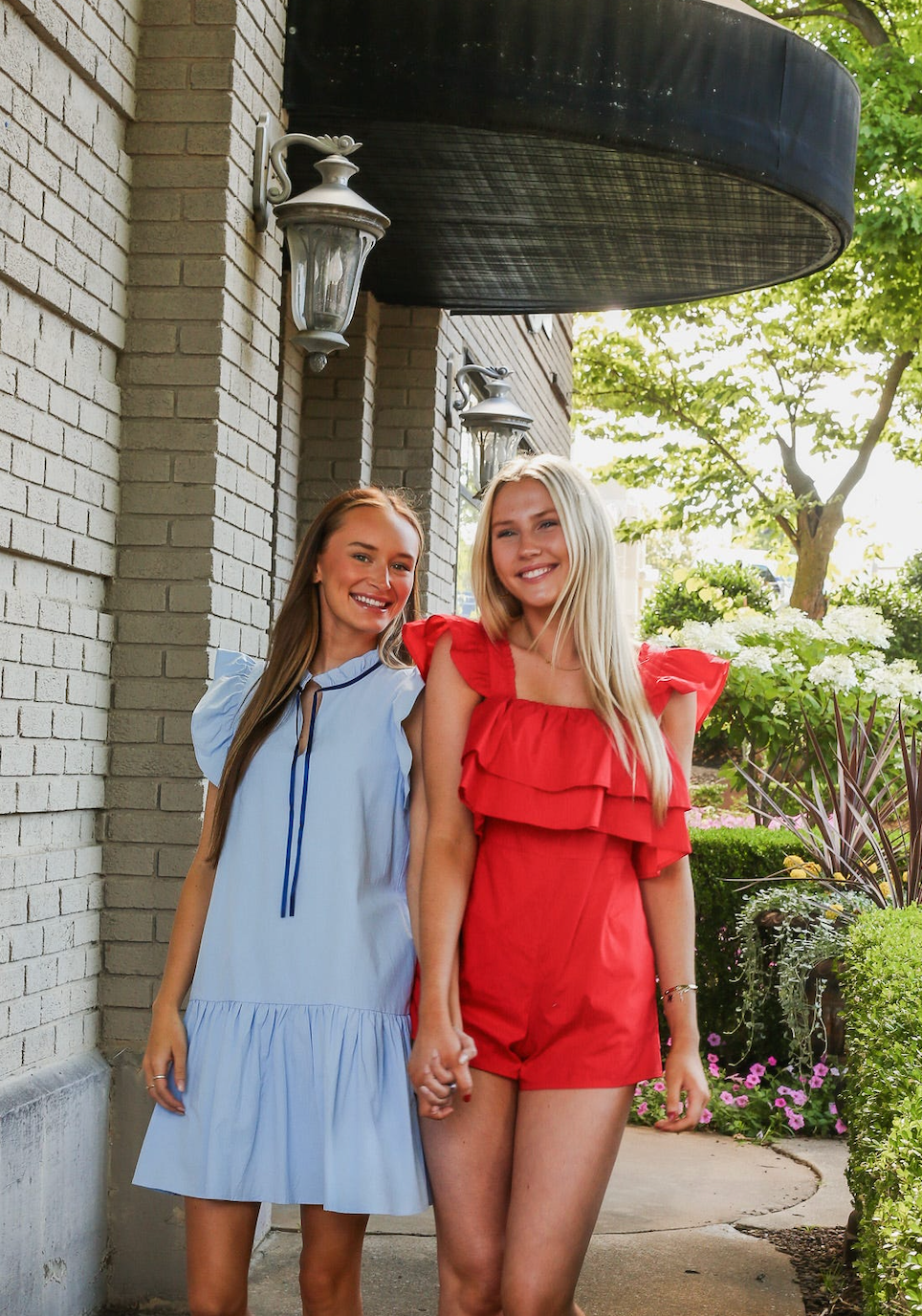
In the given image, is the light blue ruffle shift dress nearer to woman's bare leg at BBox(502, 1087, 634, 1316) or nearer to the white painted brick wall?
woman's bare leg at BBox(502, 1087, 634, 1316)

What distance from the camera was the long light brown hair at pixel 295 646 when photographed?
2.65 metres

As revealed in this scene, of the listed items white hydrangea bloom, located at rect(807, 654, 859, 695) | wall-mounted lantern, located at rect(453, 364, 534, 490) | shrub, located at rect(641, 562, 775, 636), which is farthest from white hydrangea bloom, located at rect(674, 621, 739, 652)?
shrub, located at rect(641, 562, 775, 636)

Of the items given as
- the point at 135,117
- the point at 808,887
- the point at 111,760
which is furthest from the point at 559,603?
the point at 808,887

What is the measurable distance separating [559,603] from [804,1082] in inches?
166

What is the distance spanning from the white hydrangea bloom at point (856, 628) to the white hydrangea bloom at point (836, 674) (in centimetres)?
90

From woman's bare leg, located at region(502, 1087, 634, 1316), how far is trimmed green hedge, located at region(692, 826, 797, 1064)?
4244 millimetres

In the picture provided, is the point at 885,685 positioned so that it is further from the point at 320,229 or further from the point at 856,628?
the point at 320,229

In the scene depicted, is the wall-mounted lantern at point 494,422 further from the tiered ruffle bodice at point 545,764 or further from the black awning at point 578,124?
the tiered ruffle bodice at point 545,764

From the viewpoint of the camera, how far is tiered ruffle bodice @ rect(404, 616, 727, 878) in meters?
2.49

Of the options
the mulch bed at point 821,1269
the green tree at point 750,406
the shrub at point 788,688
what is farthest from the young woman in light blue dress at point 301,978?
the green tree at point 750,406

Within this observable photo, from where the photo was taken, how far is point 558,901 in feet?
8.14

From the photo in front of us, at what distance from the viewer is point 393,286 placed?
251 inches

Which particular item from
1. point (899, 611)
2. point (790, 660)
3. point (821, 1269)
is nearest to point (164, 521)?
point (821, 1269)

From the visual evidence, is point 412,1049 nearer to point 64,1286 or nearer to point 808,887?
point 64,1286
